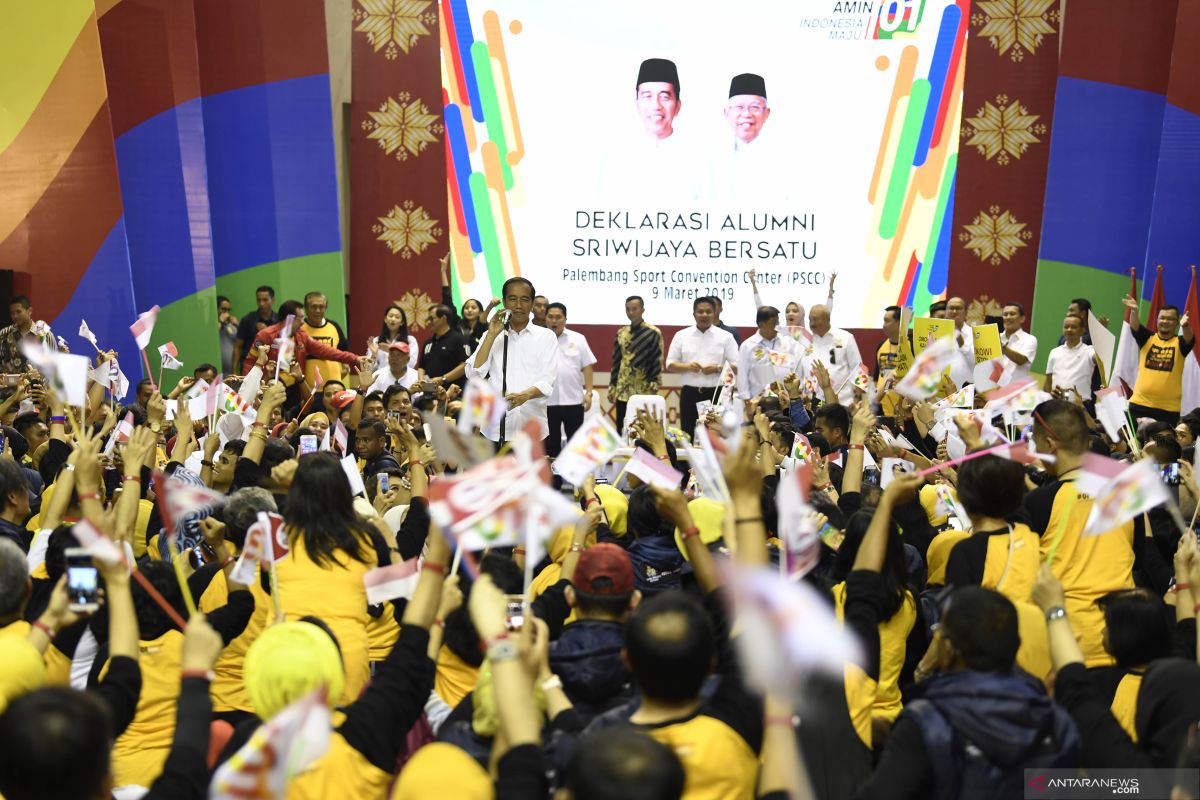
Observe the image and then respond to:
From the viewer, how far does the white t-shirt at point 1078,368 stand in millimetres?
9352

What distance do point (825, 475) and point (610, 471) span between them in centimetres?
270

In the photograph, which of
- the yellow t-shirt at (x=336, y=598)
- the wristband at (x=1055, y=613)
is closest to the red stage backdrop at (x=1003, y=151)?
the yellow t-shirt at (x=336, y=598)

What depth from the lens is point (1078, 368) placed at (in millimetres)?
9367

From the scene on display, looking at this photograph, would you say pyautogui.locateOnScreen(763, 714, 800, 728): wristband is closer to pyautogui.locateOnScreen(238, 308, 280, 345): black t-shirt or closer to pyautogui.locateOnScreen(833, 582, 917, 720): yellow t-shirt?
pyautogui.locateOnScreen(833, 582, 917, 720): yellow t-shirt

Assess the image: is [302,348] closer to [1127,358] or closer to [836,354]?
[836,354]

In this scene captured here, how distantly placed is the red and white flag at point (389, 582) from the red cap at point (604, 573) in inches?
19.1

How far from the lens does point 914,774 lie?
6.93ft

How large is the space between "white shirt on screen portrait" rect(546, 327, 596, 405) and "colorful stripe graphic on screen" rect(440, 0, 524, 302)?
253 centimetres

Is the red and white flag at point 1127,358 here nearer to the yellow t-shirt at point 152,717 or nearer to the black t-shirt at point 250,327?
the black t-shirt at point 250,327

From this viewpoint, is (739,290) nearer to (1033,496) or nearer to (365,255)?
(365,255)

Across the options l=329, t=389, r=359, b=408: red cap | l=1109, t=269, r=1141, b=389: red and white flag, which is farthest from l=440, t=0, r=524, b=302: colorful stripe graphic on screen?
l=1109, t=269, r=1141, b=389: red and white flag

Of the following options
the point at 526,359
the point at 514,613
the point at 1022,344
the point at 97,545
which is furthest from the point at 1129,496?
the point at 1022,344

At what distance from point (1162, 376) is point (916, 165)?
3.89m

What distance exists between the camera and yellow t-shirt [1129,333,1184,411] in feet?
27.5
